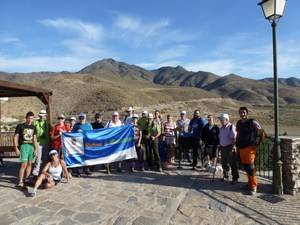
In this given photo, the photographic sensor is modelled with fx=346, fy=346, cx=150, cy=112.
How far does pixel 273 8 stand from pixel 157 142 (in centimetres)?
512

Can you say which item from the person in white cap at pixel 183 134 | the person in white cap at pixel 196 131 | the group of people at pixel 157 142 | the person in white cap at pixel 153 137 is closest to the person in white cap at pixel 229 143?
the group of people at pixel 157 142

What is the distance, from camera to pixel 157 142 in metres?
10.8

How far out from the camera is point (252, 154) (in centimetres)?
820

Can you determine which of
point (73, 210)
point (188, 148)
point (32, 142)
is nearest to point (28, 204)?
point (73, 210)

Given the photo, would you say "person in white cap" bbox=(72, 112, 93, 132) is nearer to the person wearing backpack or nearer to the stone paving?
the stone paving

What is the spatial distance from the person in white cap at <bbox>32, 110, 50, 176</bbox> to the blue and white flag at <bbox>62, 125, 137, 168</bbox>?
0.51m

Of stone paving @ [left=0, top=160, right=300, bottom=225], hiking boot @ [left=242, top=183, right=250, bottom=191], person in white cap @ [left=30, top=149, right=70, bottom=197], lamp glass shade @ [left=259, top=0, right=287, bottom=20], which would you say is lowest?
stone paving @ [left=0, top=160, right=300, bottom=225]

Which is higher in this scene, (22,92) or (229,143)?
(22,92)

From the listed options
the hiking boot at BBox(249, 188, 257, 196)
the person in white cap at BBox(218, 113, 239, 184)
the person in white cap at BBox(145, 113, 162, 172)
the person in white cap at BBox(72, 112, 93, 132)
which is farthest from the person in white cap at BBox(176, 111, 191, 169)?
the hiking boot at BBox(249, 188, 257, 196)

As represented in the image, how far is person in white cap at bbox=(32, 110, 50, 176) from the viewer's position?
940cm

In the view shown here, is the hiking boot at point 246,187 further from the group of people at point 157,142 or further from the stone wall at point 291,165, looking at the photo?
the stone wall at point 291,165

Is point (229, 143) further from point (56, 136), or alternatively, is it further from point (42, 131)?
point (42, 131)

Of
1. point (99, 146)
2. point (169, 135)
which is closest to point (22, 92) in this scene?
point (99, 146)

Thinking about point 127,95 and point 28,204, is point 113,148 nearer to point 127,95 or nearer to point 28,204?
point 28,204
